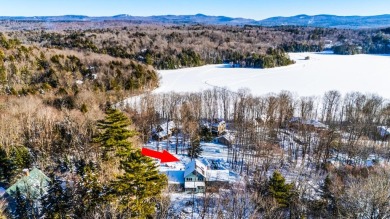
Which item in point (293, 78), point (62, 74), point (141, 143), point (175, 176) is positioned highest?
point (62, 74)

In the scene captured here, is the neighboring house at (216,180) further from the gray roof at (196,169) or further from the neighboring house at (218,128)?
the neighboring house at (218,128)

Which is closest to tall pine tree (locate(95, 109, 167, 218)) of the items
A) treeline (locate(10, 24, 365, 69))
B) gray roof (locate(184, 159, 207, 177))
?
gray roof (locate(184, 159, 207, 177))

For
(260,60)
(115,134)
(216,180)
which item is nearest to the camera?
(115,134)

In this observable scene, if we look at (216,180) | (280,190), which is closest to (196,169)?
(216,180)

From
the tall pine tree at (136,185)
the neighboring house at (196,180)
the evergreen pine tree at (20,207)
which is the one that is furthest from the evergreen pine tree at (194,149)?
the evergreen pine tree at (20,207)

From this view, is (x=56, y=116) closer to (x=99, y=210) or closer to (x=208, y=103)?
(x=99, y=210)

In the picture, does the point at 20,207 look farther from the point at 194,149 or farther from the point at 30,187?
the point at 194,149

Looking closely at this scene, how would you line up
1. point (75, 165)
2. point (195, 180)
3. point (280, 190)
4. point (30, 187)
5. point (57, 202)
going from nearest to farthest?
point (57, 202) → point (30, 187) → point (280, 190) → point (75, 165) → point (195, 180)

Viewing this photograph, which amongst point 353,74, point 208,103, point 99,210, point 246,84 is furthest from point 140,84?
point 353,74
